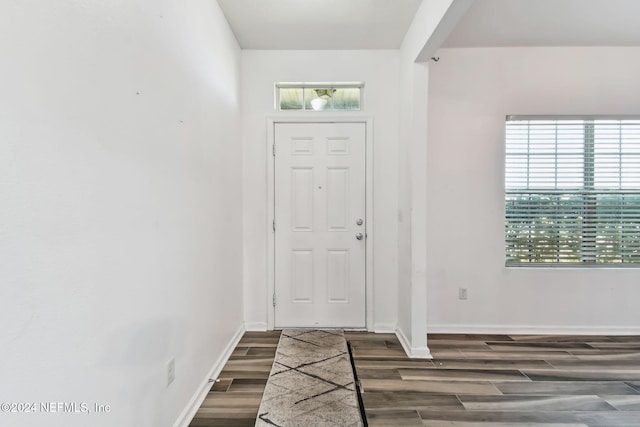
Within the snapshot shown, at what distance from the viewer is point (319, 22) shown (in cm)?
248

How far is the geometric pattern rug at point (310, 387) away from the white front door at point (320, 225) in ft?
1.11

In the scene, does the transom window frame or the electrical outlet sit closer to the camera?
the electrical outlet

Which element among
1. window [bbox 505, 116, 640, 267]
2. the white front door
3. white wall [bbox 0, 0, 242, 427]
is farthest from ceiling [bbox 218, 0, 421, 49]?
window [bbox 505, 116, 640, 267]

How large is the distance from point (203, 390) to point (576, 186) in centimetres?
355

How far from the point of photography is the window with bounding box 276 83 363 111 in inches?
119

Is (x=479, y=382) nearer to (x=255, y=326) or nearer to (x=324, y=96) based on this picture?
(x=255, y=326)

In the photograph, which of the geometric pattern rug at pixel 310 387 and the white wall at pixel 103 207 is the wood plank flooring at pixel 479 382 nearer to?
the geometric pattern rug at pixel 310 387

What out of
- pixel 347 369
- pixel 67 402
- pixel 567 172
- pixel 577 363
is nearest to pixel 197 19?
pixel 67 402

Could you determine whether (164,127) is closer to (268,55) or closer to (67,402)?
(67,402)

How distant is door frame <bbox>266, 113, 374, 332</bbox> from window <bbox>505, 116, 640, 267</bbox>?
1.29 metres

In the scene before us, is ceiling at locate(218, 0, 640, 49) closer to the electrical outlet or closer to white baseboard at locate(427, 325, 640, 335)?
the electrical outlet

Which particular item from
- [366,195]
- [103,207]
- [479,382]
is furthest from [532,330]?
[103,207]

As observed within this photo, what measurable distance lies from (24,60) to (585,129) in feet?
12.8

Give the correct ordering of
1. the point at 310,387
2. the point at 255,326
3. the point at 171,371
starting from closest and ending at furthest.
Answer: the point at 171,371 → the point at 310,387 → the point at 255,326
